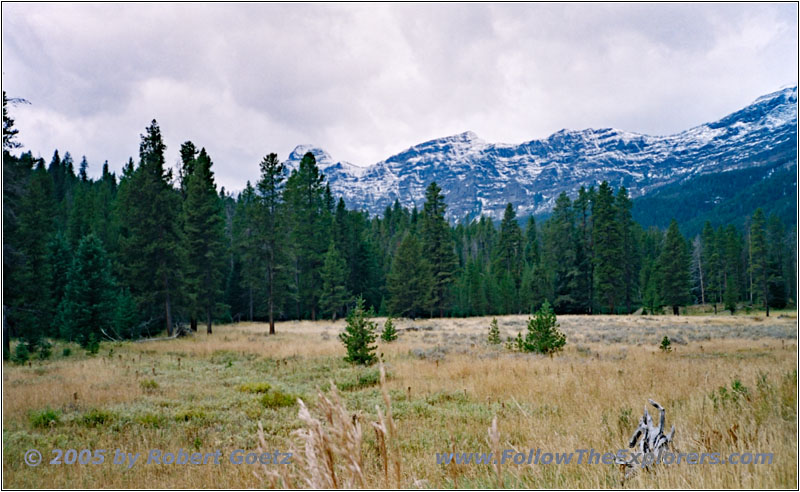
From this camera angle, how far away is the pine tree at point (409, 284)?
45438 millimetres

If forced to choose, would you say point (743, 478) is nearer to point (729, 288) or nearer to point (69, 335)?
point (69, 335)

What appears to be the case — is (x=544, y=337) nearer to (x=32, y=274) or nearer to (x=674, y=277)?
(x=32, y=274)

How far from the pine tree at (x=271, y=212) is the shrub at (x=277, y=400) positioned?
67.2ft

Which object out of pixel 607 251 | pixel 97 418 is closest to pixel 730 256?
pixel 607 251

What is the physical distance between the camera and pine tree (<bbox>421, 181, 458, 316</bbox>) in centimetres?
4812

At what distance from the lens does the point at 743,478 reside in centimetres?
309

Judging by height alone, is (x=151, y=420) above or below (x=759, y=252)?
below

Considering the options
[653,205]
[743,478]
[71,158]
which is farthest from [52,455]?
[653,205]

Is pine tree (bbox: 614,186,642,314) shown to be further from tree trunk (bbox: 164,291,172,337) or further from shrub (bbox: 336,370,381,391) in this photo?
tree trunk (bbox: 164,291,172,337)

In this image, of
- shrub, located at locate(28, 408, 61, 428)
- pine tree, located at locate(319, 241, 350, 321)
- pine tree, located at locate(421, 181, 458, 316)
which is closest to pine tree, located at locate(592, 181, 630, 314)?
pine tree, located at locate(421, 181, 458, 316)

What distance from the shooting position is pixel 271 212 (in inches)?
1134

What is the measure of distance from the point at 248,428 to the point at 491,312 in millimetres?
46636

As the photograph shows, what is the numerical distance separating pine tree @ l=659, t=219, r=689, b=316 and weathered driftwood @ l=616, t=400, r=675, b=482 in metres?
52.1

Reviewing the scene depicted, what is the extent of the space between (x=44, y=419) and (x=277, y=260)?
23.2 meters
